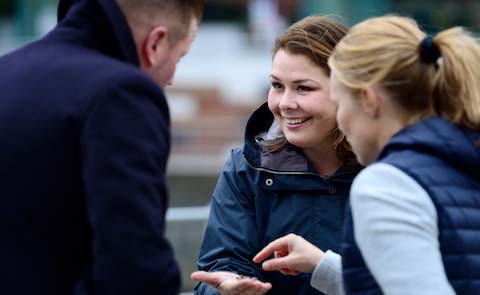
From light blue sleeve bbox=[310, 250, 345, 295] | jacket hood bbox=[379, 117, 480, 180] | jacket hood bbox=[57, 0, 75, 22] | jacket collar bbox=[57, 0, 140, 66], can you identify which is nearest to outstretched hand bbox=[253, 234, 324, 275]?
light blue sleeve bbox=[310, 250, 345, 295]

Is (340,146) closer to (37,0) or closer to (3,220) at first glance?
(3,220)

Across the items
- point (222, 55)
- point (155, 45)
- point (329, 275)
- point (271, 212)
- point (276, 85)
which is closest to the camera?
point (155, 45)

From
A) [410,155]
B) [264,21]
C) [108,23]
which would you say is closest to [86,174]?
[108,23]

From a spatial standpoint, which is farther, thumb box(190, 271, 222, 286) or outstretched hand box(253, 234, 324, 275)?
thumb box(190, 271, 222, 286)

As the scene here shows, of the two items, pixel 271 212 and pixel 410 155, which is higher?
pixel 410 155

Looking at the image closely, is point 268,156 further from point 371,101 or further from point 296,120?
point 371,101

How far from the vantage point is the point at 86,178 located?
7.71 feet

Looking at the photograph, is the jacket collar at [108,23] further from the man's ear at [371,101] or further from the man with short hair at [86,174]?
the man's ear at [371,101]

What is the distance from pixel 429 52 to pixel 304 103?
82 cm

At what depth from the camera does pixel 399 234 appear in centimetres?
238

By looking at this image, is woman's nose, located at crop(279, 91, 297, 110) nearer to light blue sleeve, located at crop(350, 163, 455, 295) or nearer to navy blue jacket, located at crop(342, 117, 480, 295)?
navy blue jacket, located at crop(342, 117, 480, 295)

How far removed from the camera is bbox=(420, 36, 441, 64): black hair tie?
2584 mm

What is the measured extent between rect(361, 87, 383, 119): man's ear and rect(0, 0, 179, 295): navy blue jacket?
1.56ft

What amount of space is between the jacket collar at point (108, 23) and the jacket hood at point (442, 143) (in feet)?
2.13
